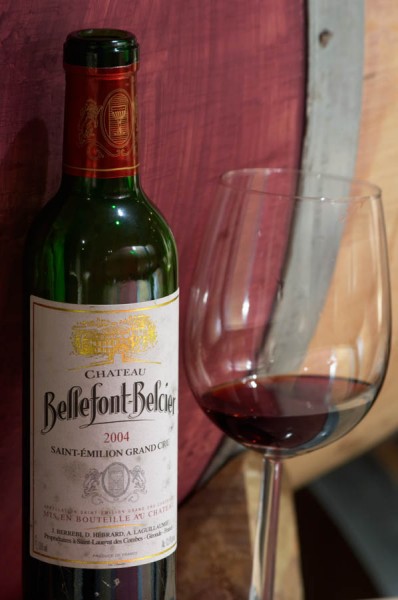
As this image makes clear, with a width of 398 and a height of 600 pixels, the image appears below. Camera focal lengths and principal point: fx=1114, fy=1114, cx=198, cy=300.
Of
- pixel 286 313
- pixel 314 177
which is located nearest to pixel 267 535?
pixel 286 313

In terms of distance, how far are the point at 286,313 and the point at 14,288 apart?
0.74 ft

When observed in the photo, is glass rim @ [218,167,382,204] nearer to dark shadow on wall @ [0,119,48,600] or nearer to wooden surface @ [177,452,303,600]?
dark shadow on wall @ [0,119,48,600]

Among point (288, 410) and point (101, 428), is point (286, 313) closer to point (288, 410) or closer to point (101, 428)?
point (288, 410)

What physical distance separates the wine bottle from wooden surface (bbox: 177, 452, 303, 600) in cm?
19

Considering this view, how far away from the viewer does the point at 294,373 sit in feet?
2.81

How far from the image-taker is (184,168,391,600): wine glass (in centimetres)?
81

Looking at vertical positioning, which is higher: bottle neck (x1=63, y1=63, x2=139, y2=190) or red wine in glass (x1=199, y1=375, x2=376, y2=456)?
bottle neck (x1=63, y1=63, x2=139, y2=190)

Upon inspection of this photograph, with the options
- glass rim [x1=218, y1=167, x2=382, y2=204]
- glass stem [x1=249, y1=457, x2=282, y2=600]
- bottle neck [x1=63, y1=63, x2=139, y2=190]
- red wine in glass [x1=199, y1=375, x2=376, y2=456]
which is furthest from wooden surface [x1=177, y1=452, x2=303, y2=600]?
bottle neck [x1=63, y1=63, x2=139, y2=190]

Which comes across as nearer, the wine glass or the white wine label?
the white wine label

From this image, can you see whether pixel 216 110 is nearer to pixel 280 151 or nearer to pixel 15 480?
pixel 280 151

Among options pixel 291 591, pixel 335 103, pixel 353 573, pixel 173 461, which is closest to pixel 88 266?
pixel 173 461

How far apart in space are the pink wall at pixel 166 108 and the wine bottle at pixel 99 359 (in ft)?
0.11

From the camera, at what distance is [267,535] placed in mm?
903

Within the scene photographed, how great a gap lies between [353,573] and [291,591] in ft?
2.67
